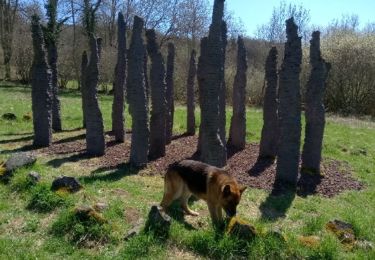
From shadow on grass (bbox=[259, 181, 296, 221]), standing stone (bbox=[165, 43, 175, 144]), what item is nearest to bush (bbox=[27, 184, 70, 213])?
shadow on grass (bbox=[259, 181, 296, 221])

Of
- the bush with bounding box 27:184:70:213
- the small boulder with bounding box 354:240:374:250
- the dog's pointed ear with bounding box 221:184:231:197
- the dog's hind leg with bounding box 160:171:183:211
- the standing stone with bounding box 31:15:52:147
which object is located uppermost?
the standing stone with bounding box 31:15:52:147

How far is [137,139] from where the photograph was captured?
13.5 meters

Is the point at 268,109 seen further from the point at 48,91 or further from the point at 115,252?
the point at 115,252

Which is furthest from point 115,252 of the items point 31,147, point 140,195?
point 31,147

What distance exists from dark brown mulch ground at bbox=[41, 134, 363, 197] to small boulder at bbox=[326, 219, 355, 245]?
3.13 metres

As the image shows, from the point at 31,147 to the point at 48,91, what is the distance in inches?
77.1

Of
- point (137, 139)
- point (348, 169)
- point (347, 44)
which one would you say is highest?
point (347, 44)

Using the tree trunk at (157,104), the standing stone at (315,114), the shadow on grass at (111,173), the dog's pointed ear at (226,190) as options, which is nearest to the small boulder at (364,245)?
the dog's pointed ear at (226,190)

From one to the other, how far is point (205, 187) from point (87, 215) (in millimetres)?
2171

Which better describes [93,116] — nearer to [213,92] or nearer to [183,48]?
[213,92]

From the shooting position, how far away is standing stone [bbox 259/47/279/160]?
15.2m

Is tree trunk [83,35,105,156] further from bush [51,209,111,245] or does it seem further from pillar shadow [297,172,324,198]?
bush [51,209,111,245]

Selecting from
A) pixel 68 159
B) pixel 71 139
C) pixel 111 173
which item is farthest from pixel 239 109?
pixel 71 139

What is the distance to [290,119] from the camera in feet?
40.8
